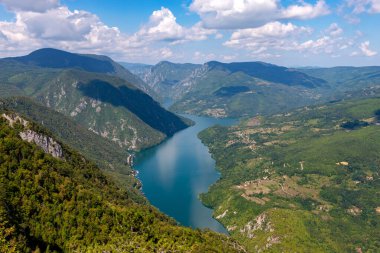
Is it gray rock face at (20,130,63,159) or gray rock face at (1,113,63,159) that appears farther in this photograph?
gray rock face at (1,113,63,159)

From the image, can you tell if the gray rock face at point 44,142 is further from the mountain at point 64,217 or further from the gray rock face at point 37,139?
the mountain at point 64,217

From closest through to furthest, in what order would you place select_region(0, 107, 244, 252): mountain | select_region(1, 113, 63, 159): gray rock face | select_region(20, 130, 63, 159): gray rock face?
select_region(0, 107, 244, 252): mountain < select_region(20, 130, 63, 159): gray rock face < select_region(1, 113, 63, 159): gray rock face

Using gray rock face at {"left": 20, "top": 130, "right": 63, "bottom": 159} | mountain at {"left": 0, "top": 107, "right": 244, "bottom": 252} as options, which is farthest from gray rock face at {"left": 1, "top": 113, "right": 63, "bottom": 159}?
mountain at {"left": 0, "top": 107, "right": 244, "bottom": 252}

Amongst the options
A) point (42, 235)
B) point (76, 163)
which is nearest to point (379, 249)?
point (76, 163)

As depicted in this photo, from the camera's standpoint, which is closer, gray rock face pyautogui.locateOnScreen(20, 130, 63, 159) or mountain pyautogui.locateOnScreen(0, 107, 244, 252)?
mountain pyautogui.locateOnScreen(0, 107, 244, 252)

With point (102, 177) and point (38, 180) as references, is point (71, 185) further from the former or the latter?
point (102, 177)

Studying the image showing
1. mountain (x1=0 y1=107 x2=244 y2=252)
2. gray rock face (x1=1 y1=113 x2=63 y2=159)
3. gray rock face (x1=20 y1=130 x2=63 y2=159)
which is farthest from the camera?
gray rock face (x1=1 y1=113 x2=63 y2=159)

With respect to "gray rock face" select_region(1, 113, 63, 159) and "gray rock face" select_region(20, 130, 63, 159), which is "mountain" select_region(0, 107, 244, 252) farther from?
"gray rock face" select_region(1, 113, 63, 159)

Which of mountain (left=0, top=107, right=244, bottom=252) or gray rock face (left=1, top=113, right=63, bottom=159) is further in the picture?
gray rock face (left=1, top=113, right=63, bottom=159)

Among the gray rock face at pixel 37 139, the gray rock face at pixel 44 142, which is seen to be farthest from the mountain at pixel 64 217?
the gray rock face at pixel 37 139
